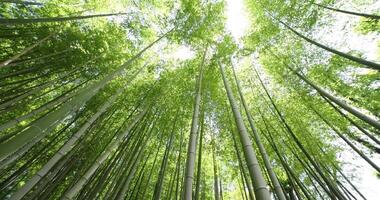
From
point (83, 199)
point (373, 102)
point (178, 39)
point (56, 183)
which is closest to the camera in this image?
point (83, 199)

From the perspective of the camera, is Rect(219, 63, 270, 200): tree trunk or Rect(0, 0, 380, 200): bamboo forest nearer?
Rect(219, 63, 270, 200): tree trunk

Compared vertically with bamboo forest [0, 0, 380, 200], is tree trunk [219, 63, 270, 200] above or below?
below

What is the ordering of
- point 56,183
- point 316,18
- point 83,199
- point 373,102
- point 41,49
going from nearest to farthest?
point 83,199, point 56,183, point 41,49, point 316,18, point 373,102

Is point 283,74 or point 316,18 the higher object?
point 316,18

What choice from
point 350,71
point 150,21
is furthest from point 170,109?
point 350,71

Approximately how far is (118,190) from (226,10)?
4.81 metres

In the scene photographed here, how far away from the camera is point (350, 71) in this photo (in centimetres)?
561

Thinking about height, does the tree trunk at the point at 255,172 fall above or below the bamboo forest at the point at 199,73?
below

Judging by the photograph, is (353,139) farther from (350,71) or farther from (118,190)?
(118,190)

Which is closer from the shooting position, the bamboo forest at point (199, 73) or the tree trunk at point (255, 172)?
the tree trunk at point (255, 172)

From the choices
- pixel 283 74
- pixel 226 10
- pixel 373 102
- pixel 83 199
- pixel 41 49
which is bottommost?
pixel 83 199

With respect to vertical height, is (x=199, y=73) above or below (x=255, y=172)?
above

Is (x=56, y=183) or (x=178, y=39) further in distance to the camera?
(x=178, y=39)

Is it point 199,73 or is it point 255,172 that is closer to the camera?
point 255,172
